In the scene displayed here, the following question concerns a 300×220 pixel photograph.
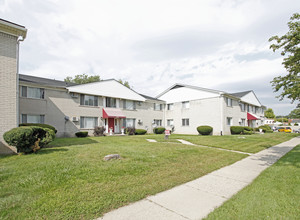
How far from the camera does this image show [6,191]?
12.7 ft

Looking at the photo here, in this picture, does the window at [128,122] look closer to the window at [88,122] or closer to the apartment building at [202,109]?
the window at [88,122]

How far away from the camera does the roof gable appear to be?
19484 millimetres

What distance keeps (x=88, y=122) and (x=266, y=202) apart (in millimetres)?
19320

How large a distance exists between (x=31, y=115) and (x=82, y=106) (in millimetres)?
5045

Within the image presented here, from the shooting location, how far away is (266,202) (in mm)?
3531

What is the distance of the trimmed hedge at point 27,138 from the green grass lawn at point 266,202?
25.2ft

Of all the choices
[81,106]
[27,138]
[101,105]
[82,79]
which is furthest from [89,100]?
[82,79]

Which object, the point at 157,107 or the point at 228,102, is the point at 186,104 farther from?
the point at 228,102

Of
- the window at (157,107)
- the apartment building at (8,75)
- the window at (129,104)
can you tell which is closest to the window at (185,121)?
the window at (157,107)

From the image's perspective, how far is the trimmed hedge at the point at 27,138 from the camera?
690cm

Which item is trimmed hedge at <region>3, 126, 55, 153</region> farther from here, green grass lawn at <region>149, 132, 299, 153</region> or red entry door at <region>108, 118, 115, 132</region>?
red entry door at <region>108, 118, 115, 132</region>

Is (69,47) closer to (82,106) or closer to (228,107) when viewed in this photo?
(82,106)

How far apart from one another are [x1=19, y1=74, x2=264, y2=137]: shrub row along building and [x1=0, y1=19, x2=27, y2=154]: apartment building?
846 cm

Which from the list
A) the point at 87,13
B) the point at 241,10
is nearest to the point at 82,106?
the point at 87,13
